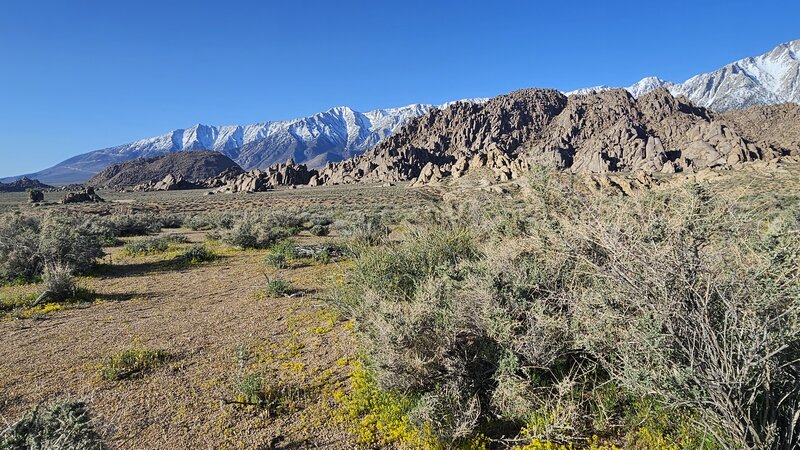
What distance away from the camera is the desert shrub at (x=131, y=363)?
5.41 metres

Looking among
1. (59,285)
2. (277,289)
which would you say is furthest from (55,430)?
(59,285)

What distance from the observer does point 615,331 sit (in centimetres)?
357

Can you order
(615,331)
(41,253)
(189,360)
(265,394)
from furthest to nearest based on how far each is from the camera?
1. (41,253)
2. (189,360)
3. (265,394)
4. (615,331)

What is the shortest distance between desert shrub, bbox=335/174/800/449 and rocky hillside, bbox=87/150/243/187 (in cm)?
14792

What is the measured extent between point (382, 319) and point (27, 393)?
455 centimetres

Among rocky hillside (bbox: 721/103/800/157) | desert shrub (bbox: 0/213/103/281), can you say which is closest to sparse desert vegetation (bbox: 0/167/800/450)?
desert shrub (bbox: 0/213/103/281)

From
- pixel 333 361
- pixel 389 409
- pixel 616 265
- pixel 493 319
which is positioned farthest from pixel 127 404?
pixel 616 265

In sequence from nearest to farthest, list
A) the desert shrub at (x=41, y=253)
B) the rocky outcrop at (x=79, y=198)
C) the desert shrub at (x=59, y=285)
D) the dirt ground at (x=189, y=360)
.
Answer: the dirt ground at (x=189, y=360), the desert shrub at (x=59, y=285), the desert shrub at (x=41, y=253), the rocky outcrop at (x=79, y=198)

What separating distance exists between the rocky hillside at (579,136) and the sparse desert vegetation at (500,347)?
212ft

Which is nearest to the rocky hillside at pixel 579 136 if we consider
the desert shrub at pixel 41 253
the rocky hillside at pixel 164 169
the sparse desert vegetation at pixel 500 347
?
the desert shrub at pixel 41 253

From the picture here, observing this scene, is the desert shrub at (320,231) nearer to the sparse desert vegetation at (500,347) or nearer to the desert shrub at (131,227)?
the desert shrub at (131,227)

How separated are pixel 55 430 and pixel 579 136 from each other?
13751 centimetres

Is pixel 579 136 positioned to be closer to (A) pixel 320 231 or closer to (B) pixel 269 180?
(B) pixel 269 180

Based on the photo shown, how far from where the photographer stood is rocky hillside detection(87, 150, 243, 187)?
146 m
